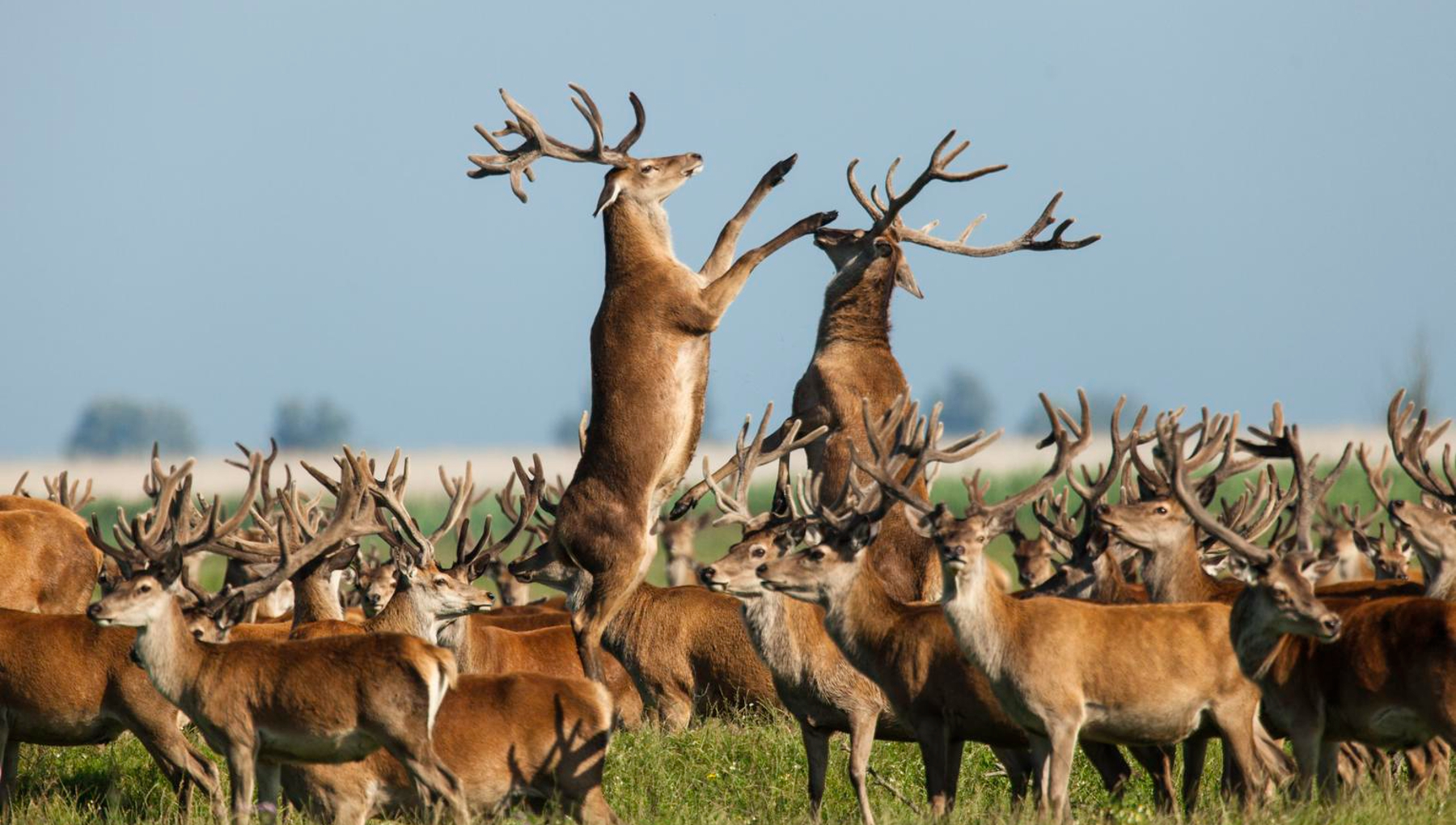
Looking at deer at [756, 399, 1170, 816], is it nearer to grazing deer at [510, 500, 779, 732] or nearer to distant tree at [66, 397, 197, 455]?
grazing deer at [510, 500, 779, 732]

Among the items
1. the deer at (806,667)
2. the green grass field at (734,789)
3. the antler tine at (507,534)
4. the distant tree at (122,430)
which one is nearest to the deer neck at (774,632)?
the deer at (806,667)

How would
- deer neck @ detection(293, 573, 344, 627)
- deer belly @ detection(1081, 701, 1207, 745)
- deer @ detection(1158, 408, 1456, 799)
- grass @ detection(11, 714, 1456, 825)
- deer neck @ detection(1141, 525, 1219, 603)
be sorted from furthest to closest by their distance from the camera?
deer neck @ detection(293, 573, 344, 627), deer neck @ detection(1141, 525, 1219, 603), grass @ detection(11, 714, 1456, 825), deer belly @ detection(1081, 701, 1207, 745), deer @ detection(1158, 408, 1456, 799)

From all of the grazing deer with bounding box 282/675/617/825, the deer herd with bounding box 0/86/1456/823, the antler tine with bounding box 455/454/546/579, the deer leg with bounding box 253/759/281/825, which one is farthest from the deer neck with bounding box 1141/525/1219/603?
the deer leg with bounding box 253/759/281/825

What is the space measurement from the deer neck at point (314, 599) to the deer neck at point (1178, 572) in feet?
15.4

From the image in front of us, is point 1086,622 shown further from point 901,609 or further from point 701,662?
point 701,662

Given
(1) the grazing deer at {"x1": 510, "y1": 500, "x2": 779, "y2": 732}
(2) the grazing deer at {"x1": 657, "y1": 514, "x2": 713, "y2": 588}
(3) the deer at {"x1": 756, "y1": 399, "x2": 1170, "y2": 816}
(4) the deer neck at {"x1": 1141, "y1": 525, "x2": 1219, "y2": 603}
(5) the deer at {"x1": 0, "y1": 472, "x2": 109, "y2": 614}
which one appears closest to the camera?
(3) the deer at {"x1": 756, "y1": 399, "x2": 1170, "y2": 816}

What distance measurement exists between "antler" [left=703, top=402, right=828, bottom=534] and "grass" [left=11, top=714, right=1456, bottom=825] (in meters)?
1.20

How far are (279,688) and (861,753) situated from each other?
2690 millimetres

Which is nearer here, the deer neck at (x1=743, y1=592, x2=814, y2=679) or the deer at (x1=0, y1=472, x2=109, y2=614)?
the deer neck at (x1=743, y1=592, x2=814, y2=679)

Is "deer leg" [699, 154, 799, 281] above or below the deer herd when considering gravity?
above

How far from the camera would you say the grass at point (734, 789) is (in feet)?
24.7

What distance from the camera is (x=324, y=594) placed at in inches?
430

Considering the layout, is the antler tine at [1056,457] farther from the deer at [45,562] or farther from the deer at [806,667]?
the deer at [45,562]

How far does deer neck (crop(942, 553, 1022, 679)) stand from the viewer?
744 centimetres
